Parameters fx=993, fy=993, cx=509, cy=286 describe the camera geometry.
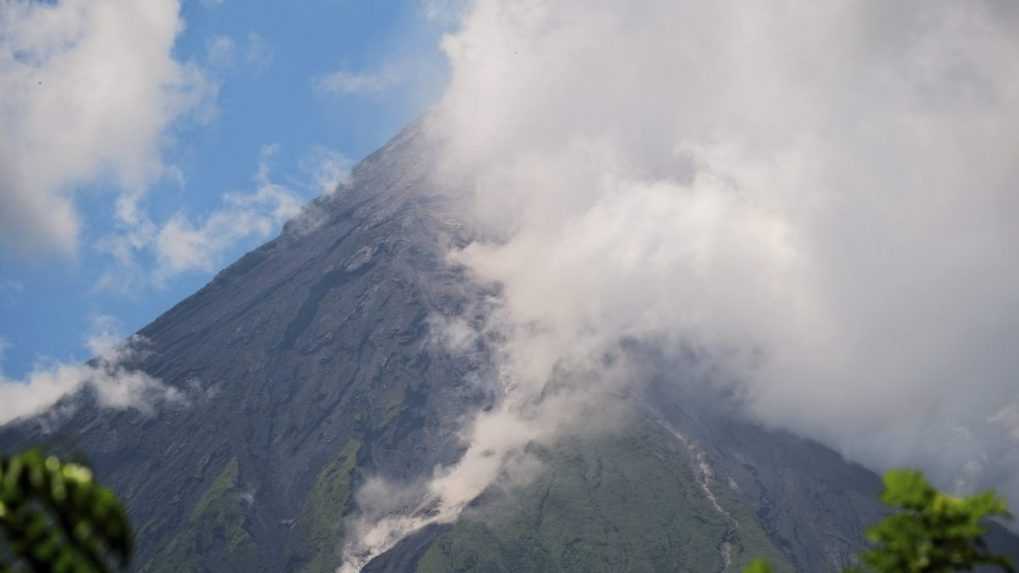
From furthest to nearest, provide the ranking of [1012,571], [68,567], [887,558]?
[887,558], [1012,571], [68,567]

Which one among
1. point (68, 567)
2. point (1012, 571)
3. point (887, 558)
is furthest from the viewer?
point (887, 558)

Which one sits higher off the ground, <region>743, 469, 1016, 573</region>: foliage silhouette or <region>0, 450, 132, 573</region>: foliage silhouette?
<region>0, 450, 132, 573</region>: foliage silhouette

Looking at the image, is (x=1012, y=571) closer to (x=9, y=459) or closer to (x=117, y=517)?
(x=117, y=517)

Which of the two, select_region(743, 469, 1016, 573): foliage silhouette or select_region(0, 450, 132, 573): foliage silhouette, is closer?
select_region(0, 450, 132, 573): foliage silhouette

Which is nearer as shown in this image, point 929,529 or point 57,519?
point 57,519

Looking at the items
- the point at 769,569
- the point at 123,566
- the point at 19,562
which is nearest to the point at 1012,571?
the point at 769,569

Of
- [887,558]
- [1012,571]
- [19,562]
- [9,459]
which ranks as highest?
[9,459]

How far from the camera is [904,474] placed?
28.2m

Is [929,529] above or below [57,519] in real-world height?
below

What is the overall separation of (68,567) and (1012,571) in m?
23.6

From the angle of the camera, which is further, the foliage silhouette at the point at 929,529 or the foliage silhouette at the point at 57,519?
the foliage silhouette at the point at 929,529

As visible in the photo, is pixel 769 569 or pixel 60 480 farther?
pixel 769 569

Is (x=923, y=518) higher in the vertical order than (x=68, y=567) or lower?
lower

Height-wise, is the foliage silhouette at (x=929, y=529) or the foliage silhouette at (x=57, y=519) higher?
the foliage silhouette at (x=57, y=519)
